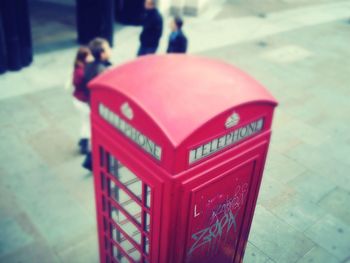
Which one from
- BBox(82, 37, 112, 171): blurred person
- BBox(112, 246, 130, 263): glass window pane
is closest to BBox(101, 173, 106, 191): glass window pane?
BBox(112, 246, 130, 263): glass window pane

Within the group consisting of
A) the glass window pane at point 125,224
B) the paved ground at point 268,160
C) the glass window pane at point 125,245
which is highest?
the glass window pane at point 125,224

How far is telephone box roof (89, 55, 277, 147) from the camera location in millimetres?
2404

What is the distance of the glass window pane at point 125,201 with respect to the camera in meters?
3.28

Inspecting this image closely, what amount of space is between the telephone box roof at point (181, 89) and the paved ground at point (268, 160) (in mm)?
2565

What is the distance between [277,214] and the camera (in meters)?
5.33

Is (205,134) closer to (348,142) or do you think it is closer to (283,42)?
(348,142)

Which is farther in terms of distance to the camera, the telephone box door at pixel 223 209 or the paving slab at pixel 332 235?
the paving slab at pixel 332 235

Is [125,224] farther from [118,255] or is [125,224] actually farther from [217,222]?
[217,222]

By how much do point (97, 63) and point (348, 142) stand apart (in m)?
4.65

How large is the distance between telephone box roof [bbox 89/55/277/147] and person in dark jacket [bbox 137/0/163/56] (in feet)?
16.3

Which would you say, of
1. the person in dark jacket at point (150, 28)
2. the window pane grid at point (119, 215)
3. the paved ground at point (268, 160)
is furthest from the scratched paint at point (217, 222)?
the person in dark jacket at point (150, 28)

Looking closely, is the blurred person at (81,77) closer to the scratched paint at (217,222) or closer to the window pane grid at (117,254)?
the window pane grid at (117,254)

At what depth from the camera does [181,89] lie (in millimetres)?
2594

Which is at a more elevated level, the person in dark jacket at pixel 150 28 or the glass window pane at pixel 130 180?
the glass window pane at pixel 130 180
